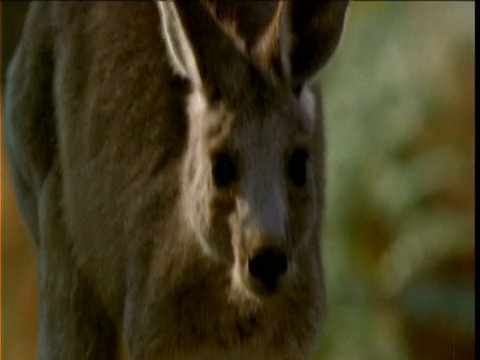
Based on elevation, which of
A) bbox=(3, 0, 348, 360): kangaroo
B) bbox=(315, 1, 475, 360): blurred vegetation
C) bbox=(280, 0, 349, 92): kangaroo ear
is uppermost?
bbox=(280, 0, 349, 92): kangaroo ear

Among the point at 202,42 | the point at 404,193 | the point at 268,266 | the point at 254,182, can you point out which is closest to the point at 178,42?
the point at 202,42

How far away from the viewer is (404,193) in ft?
18.7

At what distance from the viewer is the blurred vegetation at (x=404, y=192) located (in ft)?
18.5

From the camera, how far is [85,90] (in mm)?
3631

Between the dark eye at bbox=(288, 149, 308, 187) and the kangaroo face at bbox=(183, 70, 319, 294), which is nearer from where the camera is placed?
the kangaroo face at bbox=(183, 70, 319, 294)

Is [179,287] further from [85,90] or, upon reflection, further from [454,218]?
[454,218]

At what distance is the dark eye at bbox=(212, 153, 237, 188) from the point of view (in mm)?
2961

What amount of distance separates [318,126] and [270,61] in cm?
45

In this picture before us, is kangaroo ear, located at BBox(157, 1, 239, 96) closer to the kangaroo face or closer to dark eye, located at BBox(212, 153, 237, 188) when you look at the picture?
the kangaroo face

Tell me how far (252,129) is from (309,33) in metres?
0.27

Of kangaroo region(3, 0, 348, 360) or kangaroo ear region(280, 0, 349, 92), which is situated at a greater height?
kangaroo ear region(280, 0, 349, 92)

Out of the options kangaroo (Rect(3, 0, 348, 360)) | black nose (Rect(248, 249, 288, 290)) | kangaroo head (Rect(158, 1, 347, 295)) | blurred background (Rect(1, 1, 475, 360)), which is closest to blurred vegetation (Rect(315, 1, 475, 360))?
blurred background (Rect(1, 1, 475, 360))

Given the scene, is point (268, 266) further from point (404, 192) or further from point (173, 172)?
point (404, 192)

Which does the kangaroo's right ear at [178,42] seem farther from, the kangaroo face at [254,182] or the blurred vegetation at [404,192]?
the blurred vegetation at [404,192]
